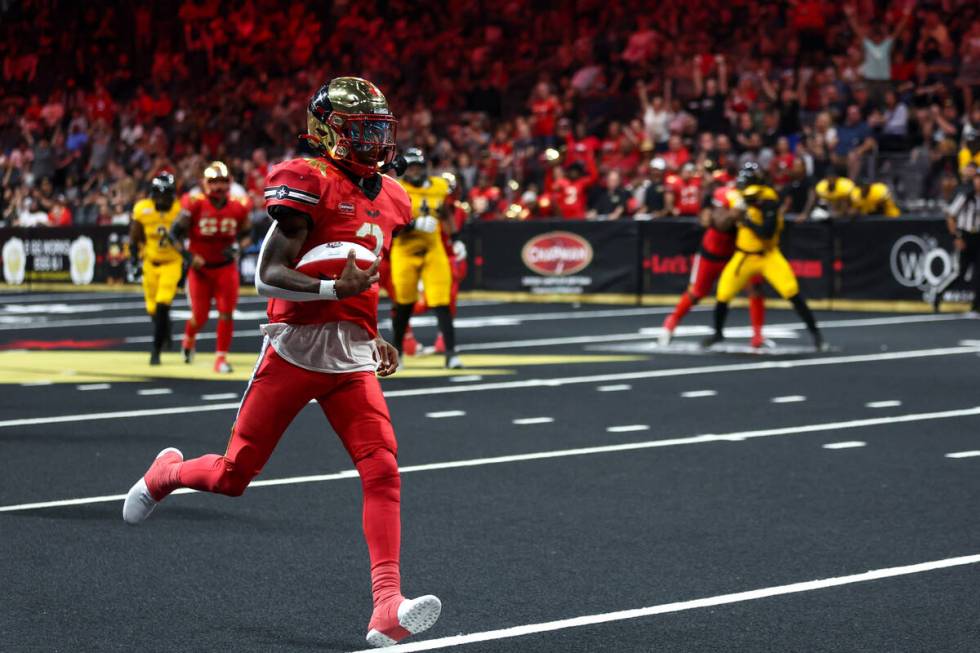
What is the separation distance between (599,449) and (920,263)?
12662 millimetres

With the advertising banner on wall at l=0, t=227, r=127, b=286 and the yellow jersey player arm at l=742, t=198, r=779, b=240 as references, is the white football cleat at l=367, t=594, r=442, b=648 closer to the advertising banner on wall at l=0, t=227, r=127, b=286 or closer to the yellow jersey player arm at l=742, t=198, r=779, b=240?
the yellow jersey player arm at l=742, t=198, r=779, b=240

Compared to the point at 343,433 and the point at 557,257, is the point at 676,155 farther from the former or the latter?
the point at 343,433

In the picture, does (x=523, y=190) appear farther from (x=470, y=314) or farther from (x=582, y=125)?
(x=470, y=314)

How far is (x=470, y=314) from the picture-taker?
22.8 m

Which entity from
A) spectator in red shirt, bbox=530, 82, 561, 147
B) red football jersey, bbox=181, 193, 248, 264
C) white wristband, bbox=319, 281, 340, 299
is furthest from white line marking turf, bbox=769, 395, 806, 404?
spectator in red shirt, bbox=530, 82, 561, 147

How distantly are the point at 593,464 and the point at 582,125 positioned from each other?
1872 cm

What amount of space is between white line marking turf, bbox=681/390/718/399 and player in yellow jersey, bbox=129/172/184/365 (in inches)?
216

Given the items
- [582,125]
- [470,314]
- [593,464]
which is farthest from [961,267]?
[593,464]

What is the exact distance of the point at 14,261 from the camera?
31297mm

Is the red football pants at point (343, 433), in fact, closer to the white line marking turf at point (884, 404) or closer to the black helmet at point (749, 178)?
the white line marking turf at point (884, 404)

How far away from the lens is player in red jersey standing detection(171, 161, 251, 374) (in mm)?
15047

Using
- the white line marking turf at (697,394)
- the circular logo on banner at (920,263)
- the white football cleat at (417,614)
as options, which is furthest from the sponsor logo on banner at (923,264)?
the white football cleat at (417,614)

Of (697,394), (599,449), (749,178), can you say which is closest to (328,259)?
(599,449)

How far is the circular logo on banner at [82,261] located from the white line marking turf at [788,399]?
20128 mm
